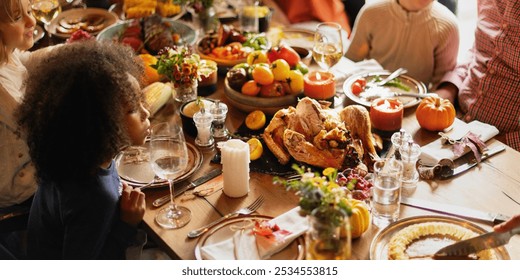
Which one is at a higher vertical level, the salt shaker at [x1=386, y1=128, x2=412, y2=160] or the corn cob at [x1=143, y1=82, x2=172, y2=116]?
the salt shaker at [x1=386, y1=128, x2=412, y2=160]

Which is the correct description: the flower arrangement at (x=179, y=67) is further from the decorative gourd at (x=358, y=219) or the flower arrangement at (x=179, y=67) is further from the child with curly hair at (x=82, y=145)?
the decorative gourd at (x=358, y=219)

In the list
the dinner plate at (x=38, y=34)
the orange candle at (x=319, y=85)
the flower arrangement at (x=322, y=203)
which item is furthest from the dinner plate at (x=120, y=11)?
the flower arrangement at (x=322, y=203)

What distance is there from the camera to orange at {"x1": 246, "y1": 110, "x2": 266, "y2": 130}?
207cm

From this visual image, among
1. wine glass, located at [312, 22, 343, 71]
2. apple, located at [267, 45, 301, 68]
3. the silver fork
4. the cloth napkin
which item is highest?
wine glass, located at [312, 22, 343, 71]

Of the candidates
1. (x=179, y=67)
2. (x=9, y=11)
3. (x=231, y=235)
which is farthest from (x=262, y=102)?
(x=9, y=11)

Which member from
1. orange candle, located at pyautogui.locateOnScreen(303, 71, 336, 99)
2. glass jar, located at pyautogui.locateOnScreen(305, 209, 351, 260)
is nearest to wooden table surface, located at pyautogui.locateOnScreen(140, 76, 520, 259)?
glass jar, located at pyautogui.locateOnScreen(305, 209, 351, 260)

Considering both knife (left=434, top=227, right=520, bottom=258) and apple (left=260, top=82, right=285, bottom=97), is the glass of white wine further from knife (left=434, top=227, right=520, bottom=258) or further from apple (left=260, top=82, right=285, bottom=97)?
knife (left=434, top=227, right=520, bottom=258)

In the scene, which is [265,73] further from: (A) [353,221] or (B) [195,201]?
(A) [353,221]

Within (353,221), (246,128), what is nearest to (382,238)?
(353,221)

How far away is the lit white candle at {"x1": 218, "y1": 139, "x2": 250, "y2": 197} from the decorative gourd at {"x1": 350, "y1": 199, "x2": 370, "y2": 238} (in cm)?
34

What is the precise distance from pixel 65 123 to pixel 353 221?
2.58 ft

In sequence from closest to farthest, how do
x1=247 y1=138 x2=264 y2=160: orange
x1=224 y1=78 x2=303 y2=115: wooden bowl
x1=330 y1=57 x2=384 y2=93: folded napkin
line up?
x1=247 y1=138 x2=264 y2=160: orange, x1=224 y1=78 x2=303 y2=115: wooden bowl, x1=330 y1=57 x2=384 y2=93: folded napkin

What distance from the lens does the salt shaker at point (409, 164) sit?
177cm

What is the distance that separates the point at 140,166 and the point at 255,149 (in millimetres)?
383
